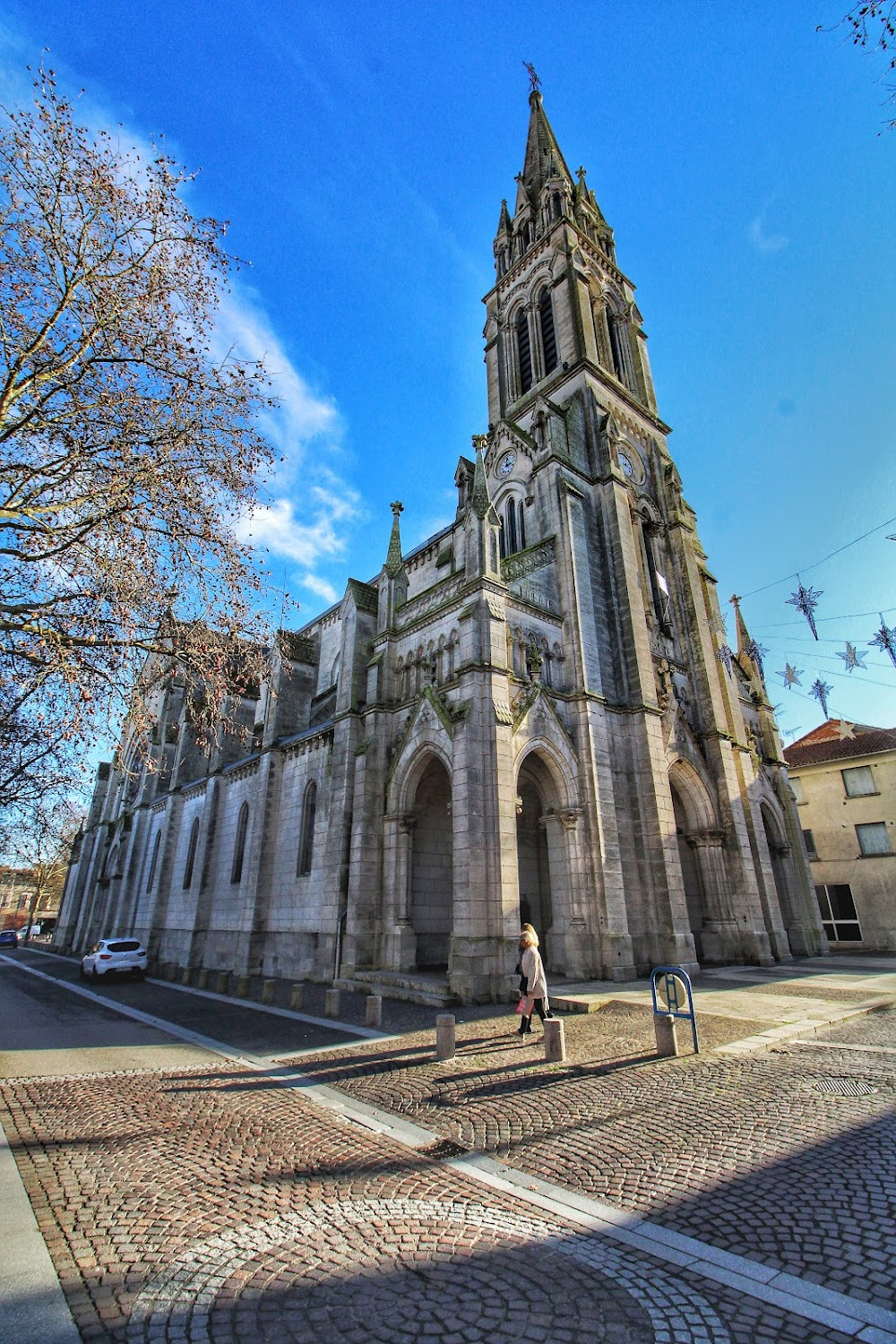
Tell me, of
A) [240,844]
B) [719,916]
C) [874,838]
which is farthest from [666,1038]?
[874,838]

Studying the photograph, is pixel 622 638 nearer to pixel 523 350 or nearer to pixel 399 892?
pixel 399 892

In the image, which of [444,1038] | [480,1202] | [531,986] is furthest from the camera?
[531,986]

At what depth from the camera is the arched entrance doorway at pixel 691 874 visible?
66.0 ft

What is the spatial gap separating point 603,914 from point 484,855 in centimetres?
422

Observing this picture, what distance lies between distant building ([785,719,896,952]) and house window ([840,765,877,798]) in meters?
0.04

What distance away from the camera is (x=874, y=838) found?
90.4ft

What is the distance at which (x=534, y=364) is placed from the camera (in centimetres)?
2705

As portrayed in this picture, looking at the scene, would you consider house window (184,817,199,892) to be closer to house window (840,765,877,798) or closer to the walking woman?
the walking woman

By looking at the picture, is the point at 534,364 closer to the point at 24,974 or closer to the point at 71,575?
the point at 71,575

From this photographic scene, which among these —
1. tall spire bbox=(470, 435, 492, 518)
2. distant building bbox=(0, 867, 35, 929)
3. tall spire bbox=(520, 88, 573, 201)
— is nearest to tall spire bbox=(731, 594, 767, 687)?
tall spire bbox=(470, 435, 492, 518)

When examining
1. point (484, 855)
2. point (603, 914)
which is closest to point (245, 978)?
point (484, 855)

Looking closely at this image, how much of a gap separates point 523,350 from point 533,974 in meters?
27.4

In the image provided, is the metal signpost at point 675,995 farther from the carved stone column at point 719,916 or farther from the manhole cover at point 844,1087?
the carved stone column at point 719,916

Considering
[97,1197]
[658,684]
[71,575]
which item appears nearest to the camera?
[97,1197]
